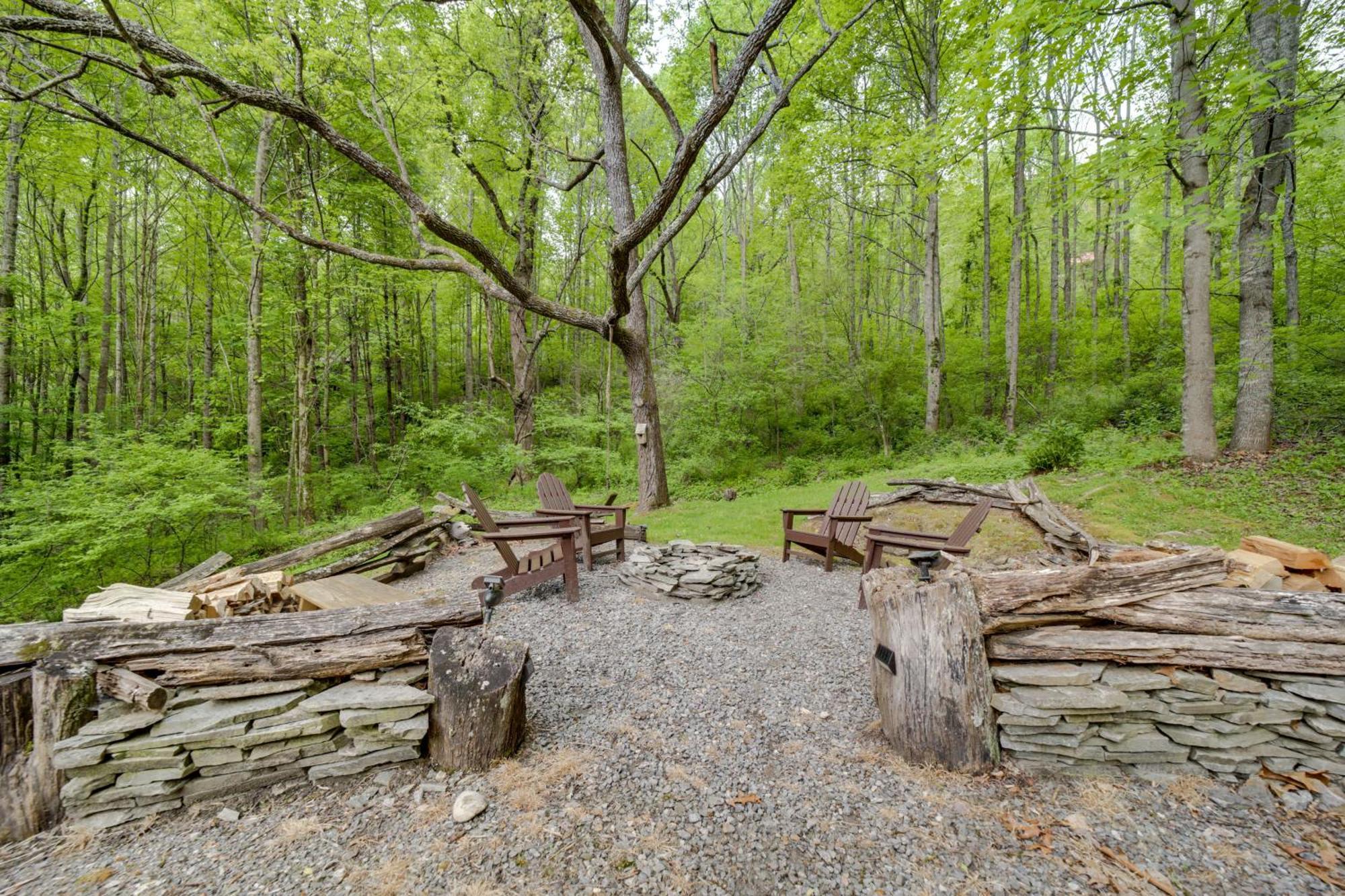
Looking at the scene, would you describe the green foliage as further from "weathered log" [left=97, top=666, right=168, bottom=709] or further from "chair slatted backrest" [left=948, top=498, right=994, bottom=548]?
"chair slatted backrest" [left=948, top=498, right=994, bottom=548]

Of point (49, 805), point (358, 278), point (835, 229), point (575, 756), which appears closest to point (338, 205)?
point (358, 278)

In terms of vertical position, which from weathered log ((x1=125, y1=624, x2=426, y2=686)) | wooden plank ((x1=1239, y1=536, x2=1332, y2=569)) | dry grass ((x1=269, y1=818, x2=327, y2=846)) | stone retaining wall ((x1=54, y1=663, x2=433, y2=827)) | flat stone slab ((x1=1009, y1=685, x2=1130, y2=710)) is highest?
wooden plank ((x1=1239, y1=536, x2=1332, y2=569))

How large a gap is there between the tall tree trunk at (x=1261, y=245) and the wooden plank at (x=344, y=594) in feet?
29.2

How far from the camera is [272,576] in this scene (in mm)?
3443

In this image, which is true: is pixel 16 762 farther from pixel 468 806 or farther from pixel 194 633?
pixel 468 806

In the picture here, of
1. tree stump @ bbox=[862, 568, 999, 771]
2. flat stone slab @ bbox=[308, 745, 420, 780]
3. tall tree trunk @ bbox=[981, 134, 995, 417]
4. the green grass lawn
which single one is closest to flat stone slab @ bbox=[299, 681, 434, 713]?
flat stone slab @ bbox=[308, 745, 420, 780]

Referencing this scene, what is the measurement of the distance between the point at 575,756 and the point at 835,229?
15.9 metres

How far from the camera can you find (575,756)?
2.05 m

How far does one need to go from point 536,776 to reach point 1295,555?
3.96 metres

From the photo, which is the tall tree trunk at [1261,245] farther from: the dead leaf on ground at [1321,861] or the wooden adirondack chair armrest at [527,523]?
the wooden adirondack chair armrest at [527,523]

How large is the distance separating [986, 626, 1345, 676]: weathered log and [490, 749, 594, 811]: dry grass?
5.99 ft

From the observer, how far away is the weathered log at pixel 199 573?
3840mm

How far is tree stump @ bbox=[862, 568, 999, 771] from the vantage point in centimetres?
189

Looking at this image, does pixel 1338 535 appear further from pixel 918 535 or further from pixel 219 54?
pixel 219 54
